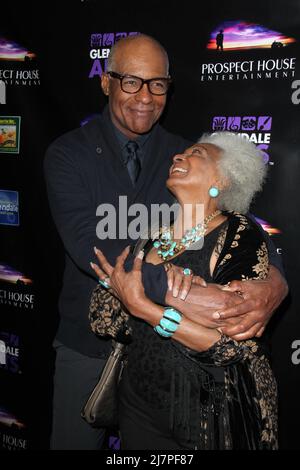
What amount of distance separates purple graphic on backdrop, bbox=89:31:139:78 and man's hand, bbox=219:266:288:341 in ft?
5.76

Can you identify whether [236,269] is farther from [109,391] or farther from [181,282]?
[109,391]

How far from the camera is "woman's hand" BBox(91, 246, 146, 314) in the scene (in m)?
1.55

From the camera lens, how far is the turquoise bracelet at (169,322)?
4.98 feet

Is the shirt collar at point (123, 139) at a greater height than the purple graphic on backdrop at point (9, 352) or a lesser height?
greater

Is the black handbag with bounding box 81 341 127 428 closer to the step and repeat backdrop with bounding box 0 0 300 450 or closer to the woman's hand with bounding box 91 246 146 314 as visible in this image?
the woman's hand with bounding box 91 246 146 314

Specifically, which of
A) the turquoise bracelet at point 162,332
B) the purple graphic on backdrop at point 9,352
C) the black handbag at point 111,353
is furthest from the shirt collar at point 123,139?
the purple graphic on backdrop at point 9,352

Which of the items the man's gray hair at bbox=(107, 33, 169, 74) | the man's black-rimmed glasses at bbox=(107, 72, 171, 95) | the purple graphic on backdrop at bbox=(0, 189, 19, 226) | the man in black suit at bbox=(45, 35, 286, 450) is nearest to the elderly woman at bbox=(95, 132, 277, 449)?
the man in black suit at bbox=(45, 35, 286, 450)

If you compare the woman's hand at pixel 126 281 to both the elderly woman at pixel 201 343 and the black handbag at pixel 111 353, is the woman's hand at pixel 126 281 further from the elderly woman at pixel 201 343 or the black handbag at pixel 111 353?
the black handbag at pixel 111 353

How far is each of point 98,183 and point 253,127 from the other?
97 centimetres

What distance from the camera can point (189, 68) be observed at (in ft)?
8.48

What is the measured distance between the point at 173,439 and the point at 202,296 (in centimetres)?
55

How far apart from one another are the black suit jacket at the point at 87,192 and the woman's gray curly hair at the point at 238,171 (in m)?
0.42

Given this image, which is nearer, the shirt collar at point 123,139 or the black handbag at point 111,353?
the black handbag at point 111,353
